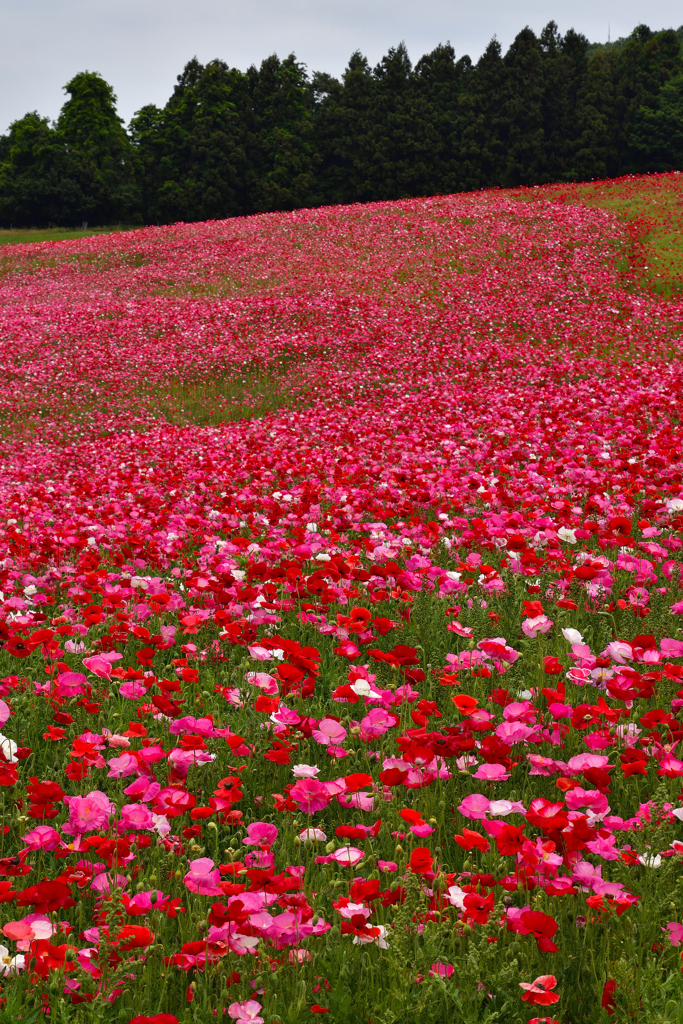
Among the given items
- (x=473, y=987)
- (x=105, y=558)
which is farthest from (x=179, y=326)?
(x=473, y=987)

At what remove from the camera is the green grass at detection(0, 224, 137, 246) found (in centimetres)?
4531

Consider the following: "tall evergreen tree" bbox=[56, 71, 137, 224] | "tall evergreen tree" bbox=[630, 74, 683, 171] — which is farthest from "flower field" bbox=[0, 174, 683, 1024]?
"tall evergreen tree" bbox=[56, 71, 137, 224]

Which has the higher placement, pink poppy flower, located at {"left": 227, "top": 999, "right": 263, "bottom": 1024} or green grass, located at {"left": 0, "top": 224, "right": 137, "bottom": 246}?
green grass, located at {"left": 0, "top": 224, "right": 137, "bottom": 246}

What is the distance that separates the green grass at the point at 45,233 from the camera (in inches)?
1784

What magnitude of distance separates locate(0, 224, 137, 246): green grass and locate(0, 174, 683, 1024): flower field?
133 feet

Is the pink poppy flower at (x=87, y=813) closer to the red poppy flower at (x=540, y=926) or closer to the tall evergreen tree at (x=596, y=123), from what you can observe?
the red poppy flower at (x=540, y=926)

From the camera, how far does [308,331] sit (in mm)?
18172

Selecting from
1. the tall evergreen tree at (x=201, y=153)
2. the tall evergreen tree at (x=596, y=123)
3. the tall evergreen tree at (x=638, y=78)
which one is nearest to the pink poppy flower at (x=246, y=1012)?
the tall evergreen tree at (x=596, y=123)

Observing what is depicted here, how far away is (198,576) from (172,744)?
5.61 ft

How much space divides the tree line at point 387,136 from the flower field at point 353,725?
4041cm

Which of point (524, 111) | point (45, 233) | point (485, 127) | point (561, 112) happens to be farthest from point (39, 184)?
point (561, 112)

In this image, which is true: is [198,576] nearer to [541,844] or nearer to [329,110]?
[541,844]

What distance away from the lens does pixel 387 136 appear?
4634 centimetres

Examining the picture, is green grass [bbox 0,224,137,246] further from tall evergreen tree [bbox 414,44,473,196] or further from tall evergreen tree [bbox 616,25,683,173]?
tall evergreen tree [bbox 616,25,683,173]
